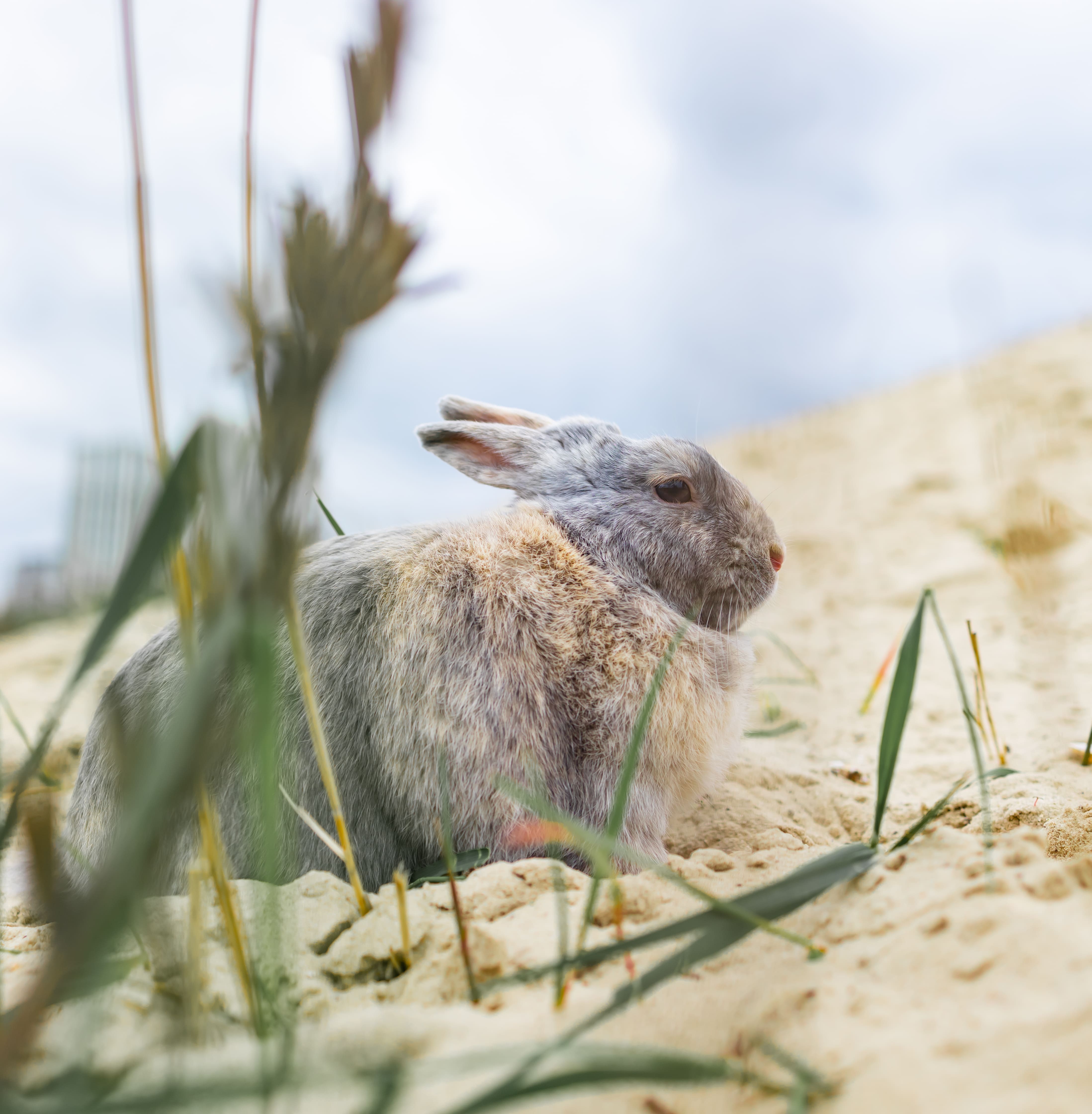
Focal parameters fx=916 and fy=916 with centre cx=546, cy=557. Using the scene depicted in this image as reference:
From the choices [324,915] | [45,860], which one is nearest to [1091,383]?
[324,915]

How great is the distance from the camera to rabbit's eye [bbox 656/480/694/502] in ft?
9.73

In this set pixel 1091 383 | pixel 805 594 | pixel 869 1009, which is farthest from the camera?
pixel 1091 383

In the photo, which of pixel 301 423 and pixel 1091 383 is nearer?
pixel 301 423

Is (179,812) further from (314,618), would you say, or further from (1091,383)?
(1091,383)

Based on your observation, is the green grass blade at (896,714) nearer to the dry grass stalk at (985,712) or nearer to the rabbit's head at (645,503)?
the dry grass stalk at (985,712)

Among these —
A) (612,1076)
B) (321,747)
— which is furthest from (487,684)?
(612,1076)

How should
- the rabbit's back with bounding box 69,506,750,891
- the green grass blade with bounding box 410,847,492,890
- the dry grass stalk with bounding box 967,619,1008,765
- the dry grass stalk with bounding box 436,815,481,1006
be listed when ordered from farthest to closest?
the dry grass stalk with bounding box 967,619,1008,765, the rabbit's back with bounding box 69,506,750,891, the green grass blade with bounding box 410,847,492,890, the dry grass stalk with bounding box 436,815,481,1006

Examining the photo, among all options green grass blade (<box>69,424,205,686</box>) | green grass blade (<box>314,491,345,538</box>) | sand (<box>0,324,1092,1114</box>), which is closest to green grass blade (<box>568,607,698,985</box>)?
sand (<box>0,324,1092,1114</box>)

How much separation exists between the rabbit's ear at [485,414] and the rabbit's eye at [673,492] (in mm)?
563

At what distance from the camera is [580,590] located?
2621mm

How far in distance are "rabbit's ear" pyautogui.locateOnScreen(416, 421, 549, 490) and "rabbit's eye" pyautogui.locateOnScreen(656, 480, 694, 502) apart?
0.41 metres

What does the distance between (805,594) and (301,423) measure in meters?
5.54

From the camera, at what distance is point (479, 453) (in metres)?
3.08

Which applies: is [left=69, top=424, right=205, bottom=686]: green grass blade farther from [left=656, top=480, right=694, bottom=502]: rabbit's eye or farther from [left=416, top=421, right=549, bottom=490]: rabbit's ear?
[left=656, top=480, right=694, bottom=502]: rabbit's eye
